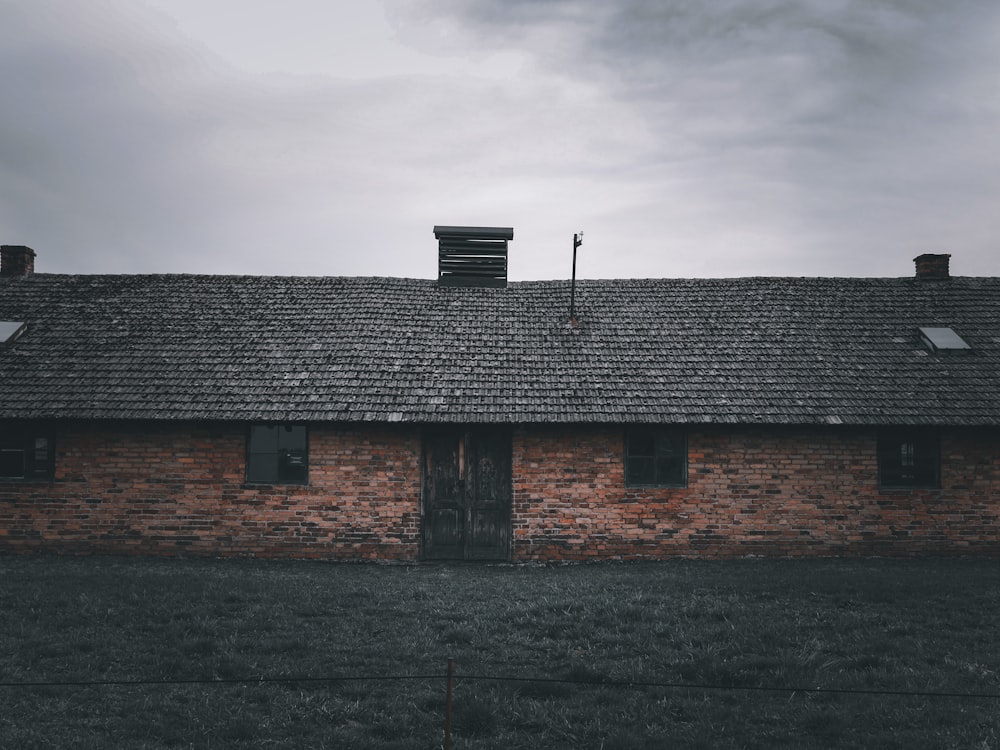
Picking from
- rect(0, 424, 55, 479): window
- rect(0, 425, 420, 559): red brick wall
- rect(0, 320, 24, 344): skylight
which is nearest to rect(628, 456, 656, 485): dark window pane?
rect(0, 425, 420, 559): red brick wall

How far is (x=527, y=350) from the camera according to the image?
14.8 m

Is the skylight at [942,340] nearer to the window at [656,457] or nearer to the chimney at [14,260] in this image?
the window at [656,457]

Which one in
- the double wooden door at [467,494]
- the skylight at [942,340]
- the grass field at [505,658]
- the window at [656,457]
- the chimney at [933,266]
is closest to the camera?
the grass field at [505,658]

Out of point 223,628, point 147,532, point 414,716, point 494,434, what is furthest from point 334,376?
point 414,716

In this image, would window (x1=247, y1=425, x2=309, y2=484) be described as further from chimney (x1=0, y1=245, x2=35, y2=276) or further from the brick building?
chimney (x1=0, y1=245, x2=35, y2=276)

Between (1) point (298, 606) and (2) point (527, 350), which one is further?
(2) point (527, 350)

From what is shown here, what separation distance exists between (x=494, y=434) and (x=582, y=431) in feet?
5.22

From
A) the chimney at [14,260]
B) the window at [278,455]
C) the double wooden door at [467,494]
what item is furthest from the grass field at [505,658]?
the chimney at [14,260]

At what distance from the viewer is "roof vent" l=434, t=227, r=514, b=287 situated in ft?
58.4

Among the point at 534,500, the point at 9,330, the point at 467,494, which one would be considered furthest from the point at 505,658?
the point at 9,330

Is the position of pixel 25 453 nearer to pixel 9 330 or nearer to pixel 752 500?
pixel 9 330

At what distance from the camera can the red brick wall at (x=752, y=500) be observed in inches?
520

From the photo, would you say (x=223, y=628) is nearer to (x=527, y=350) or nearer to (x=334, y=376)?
(x=334, y=376)

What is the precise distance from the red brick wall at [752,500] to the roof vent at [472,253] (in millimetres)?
5757
